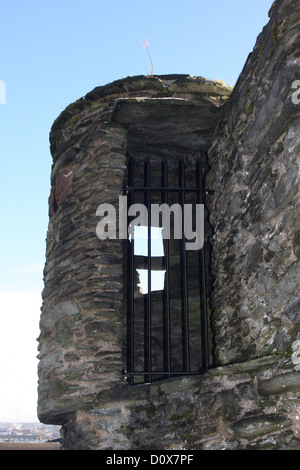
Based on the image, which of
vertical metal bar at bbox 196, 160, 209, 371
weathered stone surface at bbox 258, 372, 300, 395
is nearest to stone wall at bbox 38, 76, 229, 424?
vertical metal bar at bbox 196, 160, 209, 371

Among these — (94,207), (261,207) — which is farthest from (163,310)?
(261,207)

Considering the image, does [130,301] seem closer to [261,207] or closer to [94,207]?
[94,207]

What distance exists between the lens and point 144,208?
454 centimetres

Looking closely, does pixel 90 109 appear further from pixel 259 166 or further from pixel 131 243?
pixel 259 166

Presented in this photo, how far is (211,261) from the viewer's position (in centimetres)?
386

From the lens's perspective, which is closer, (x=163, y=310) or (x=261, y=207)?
(x=261, y=207)

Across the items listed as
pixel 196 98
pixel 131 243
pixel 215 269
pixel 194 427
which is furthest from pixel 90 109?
pixel 194 427

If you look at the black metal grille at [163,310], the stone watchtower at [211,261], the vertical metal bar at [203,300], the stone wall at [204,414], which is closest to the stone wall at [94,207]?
the stone watchtower at [211,261]

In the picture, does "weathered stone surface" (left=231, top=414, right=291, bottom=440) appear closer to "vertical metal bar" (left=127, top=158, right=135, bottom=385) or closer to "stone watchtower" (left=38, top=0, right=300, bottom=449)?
"stone watchtower" (left=38, top=0, right=300, bottom=449)

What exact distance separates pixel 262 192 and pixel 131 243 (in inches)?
52.8

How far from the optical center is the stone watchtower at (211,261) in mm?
2730

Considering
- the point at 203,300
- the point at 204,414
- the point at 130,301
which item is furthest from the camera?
the point at 130,301

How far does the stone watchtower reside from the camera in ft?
8.96

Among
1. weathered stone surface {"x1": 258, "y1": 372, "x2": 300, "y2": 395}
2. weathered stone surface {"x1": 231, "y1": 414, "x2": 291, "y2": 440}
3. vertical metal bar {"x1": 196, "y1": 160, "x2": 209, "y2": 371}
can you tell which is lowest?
weathered stone surface {"x1": 231, "y1": 414, "x2": 291, "y2": 440}
